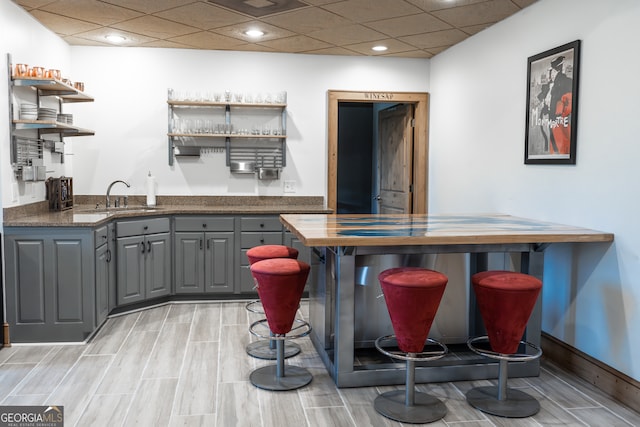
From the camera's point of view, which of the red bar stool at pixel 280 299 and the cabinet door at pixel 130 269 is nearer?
the red bar stool at pixel 280 299

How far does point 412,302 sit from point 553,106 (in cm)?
183

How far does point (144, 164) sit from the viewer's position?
5527mm

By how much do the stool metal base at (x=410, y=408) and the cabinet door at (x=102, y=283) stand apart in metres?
2.22

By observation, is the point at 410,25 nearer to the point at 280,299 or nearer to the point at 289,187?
the point at 289,187

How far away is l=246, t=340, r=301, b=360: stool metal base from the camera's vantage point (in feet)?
12.0

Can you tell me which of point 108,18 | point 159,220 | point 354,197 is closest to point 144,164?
point 159,220

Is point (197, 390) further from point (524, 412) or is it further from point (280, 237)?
point (280, 237)

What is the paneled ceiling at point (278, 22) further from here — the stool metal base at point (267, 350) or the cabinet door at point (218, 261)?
the stool metal base at point (267, 350)

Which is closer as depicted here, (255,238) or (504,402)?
(504,402)

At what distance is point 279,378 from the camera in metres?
3.24

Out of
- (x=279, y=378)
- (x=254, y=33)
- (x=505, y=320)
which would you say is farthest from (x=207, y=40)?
(x=505, y=320)

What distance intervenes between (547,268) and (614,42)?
1.45 m

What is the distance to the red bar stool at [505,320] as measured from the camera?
9.16 feet

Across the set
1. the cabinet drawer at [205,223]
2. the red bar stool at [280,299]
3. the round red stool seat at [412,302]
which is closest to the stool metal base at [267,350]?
the red bar stool at [280,299]
